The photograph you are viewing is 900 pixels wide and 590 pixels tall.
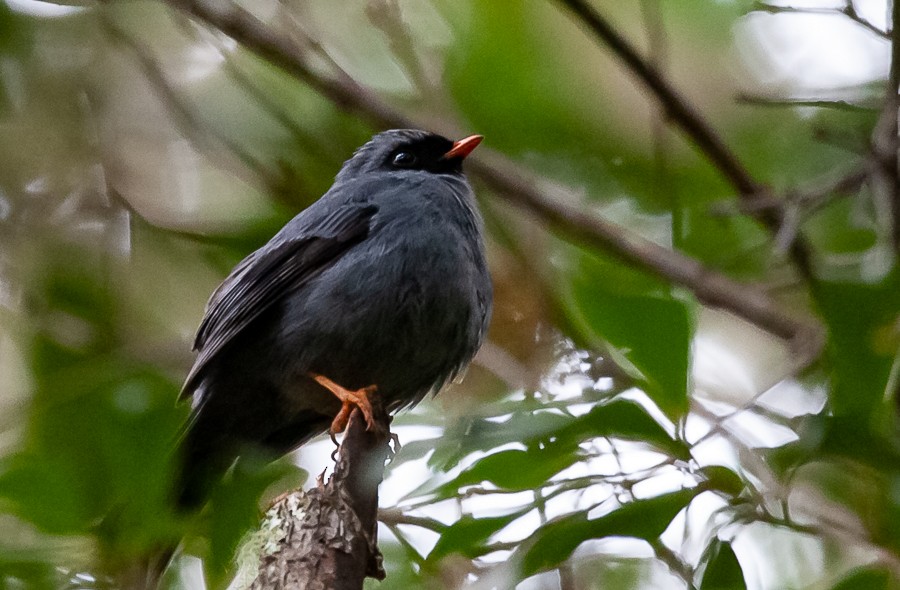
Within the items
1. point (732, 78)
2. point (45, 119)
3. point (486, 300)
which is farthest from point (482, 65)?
point (45, 119)

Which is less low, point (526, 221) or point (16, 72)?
point (16, 72)

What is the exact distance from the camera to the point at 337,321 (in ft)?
14.1

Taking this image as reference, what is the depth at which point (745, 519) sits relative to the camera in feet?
9.24

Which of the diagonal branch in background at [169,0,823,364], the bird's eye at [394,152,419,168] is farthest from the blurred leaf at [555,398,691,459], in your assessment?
the bird's eye at [394,152,419,168]

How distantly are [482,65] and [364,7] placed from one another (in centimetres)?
114

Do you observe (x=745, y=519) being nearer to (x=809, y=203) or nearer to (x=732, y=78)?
(x=809, y=203)

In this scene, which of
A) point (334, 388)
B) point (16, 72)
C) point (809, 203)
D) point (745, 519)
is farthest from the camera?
point (16, 72)

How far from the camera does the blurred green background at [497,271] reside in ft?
9.30

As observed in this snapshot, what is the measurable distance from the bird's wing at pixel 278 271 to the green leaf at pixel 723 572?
84.3 inches

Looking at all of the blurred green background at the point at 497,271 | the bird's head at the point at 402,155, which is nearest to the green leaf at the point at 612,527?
the blurred green background at the point at 497,271

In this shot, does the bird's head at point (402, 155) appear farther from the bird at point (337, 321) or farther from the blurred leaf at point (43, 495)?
the blurred leaf at point (43, 495)

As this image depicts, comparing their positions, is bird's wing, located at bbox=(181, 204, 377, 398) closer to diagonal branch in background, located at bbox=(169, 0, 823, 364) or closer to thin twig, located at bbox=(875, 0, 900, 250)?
diagonal branch in background, located at bbox=(169, 0, 823, 364)

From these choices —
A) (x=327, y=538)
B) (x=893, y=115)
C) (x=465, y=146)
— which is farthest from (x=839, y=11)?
(x=327, y=538)

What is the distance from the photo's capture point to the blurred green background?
9.30ft
